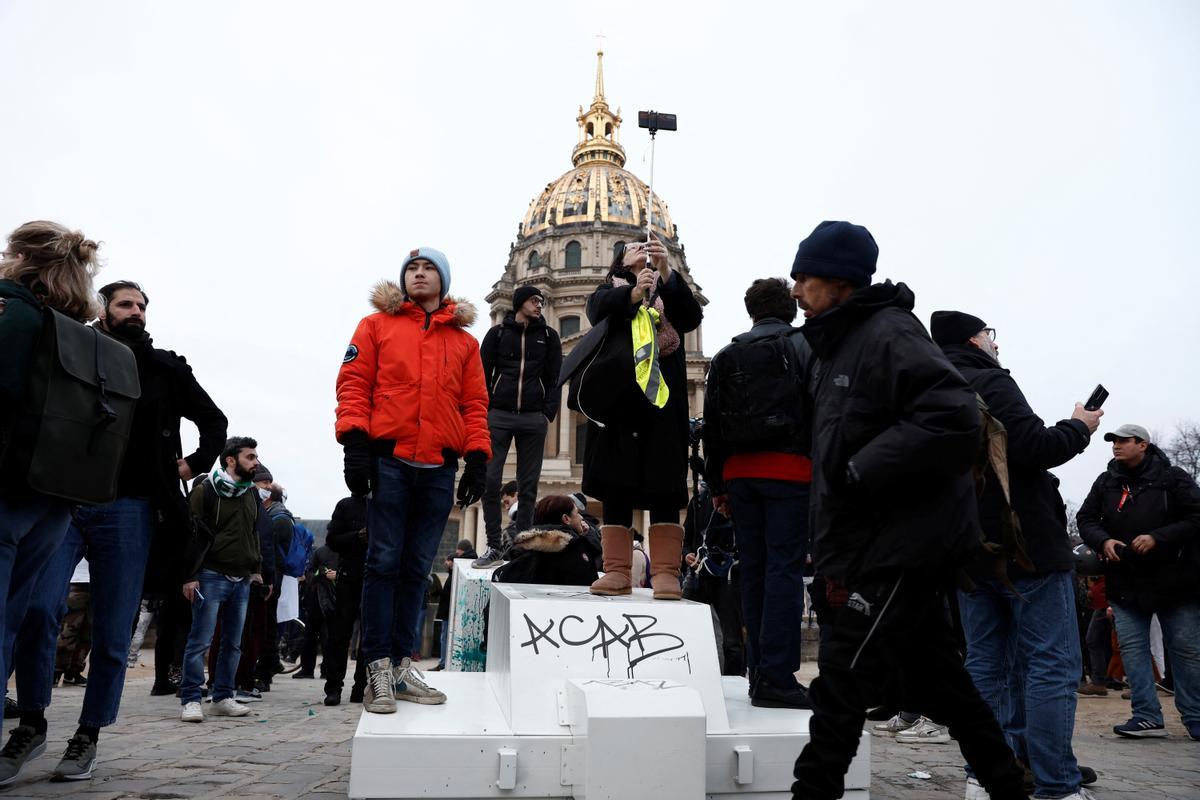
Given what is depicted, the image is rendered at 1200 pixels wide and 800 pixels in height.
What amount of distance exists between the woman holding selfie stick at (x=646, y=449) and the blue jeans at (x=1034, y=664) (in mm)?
1563

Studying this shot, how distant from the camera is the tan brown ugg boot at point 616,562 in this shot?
15.2ft

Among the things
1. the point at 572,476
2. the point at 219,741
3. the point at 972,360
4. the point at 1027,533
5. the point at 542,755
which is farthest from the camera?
the point at 572,476

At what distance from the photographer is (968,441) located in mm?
2871

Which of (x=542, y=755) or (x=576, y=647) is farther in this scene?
(x=576, y=647)

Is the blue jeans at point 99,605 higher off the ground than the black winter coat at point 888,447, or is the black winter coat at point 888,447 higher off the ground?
the black winter coat at point 888,447

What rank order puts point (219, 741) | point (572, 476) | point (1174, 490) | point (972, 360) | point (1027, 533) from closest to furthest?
point (1027, 533) → point (972, 360) → point (219, 741) → point (1174, 490) → point (572, 476)

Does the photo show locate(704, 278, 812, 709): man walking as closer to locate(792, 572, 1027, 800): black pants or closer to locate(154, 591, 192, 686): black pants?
locate(792, 572, 1027, 800): black pants

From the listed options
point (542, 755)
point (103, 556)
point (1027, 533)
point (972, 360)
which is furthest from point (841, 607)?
point (103, 556)

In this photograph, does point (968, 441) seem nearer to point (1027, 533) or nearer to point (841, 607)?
point (841, 607)

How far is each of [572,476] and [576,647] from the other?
169 ft

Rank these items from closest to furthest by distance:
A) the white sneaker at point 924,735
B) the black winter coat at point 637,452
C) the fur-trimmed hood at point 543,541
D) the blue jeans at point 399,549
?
the blue jeans at point 399,549
the black winter coat at point 637,452
the fur-trimmed hood at point 543,541
the white sneaker at point 924,735

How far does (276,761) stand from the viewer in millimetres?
4773

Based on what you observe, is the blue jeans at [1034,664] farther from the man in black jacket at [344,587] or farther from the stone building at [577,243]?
the stone building at [577,243]

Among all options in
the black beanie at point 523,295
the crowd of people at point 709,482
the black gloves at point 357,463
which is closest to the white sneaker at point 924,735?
the crowd of people at point 709,482
